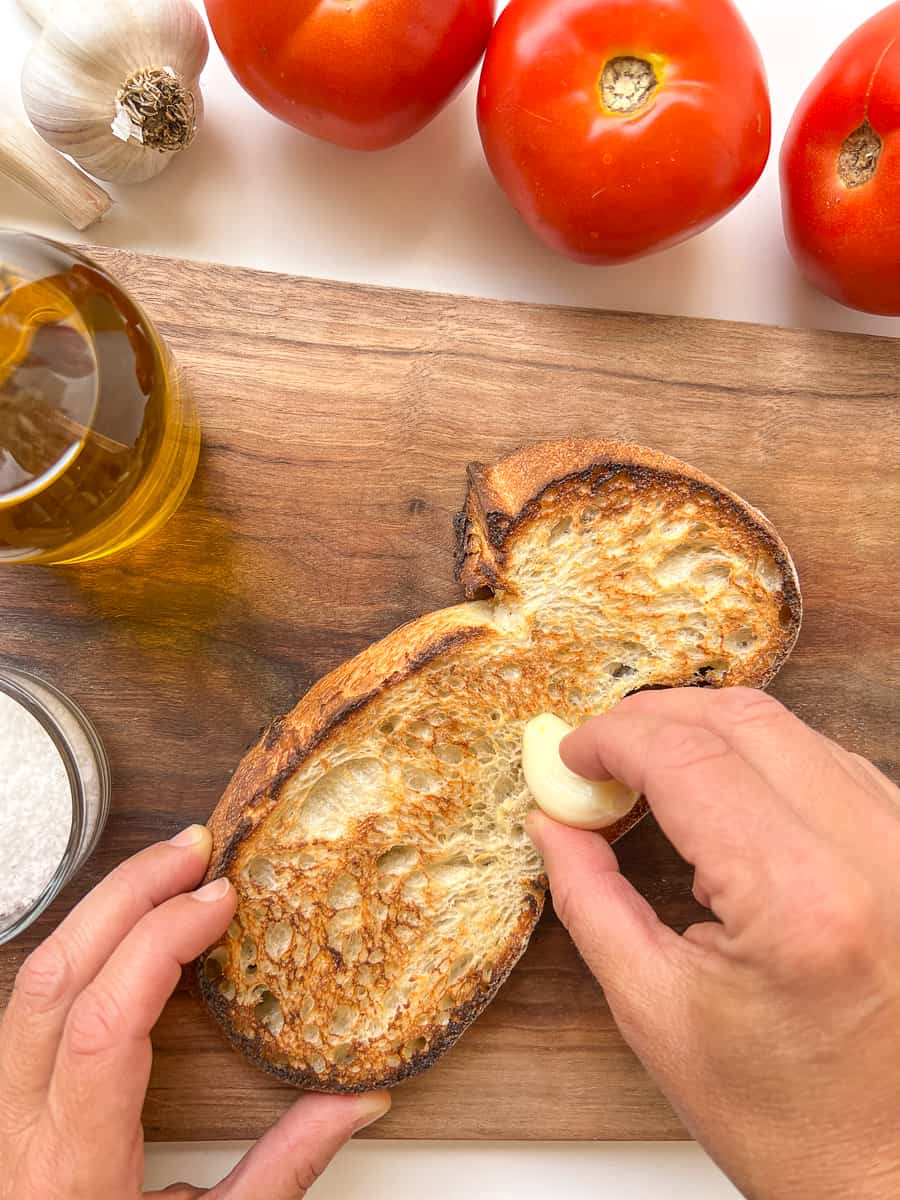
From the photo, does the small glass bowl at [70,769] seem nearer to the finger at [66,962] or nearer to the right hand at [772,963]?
the finger at [66,962]

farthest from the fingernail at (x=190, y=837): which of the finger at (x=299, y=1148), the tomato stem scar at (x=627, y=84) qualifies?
the tomato stem scar at (x=627, y=84)

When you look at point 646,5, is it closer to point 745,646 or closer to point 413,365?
point 413,365

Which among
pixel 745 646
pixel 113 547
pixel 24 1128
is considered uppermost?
pixel 113 547

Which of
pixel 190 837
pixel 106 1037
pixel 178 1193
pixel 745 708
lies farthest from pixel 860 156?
pixel 178 1193

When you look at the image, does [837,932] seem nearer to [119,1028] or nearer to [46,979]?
[119,1028]

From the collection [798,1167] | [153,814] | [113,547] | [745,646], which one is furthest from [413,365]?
Result: [798,1167]
